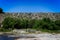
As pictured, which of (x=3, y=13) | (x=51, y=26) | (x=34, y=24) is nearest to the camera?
(x=51, y=26)

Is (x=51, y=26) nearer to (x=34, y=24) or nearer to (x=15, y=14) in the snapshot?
(x=34, y=24)

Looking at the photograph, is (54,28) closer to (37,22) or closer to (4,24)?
(37,22)

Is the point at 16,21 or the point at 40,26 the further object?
the point at 16,21

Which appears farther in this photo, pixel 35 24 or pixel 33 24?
pixel 33 24

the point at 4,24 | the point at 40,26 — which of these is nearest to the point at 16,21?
the point at 4,24

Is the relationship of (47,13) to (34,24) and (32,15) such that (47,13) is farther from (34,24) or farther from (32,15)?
(34,24)

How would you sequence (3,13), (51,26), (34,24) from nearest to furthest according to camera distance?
(51,26) < (34,24) < (3,13)

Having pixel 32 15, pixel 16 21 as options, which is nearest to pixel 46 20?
pixel 16 21

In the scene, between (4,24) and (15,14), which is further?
(15,14)
